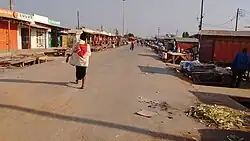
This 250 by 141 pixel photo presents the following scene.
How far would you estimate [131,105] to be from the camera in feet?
24.5

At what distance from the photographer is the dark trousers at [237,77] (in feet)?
50.2

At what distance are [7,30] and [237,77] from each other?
2120cm

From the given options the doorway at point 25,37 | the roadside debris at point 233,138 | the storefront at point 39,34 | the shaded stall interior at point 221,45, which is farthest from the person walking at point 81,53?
the storefront at point 39,34

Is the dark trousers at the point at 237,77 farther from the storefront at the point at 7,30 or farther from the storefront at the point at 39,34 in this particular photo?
the storefront at the point at 39,34

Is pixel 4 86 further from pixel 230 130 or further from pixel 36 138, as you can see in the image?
pixel 230 130

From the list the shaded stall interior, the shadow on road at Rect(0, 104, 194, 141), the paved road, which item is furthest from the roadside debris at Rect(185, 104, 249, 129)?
the shaded stall interior

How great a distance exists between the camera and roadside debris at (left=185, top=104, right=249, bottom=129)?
6.23 metres

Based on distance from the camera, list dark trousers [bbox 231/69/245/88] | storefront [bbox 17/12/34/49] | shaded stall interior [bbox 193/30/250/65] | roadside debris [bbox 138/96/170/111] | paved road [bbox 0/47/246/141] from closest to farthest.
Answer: paved road [bbox 0/47/246/141] < roadside debris [bbox 138/96/170/111] < dark trousers [bbox 231/69/245/88] < shaded stall interior [bbox 193/30/250/65] < storefront [bbox 17/12/34/49]

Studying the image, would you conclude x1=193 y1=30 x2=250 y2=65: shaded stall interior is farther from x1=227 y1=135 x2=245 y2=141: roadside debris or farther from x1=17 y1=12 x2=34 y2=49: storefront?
x1=227 y1=135 x2=245 y2=141: roadside debris

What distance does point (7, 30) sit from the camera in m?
28.0

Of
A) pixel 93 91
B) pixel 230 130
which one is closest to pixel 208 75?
pixel 93 91

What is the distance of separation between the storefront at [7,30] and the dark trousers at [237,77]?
17.6 m

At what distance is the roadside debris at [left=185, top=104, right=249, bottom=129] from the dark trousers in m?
8.27

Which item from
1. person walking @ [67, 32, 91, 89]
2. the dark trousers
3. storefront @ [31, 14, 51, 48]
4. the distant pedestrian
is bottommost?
the dark trousers
